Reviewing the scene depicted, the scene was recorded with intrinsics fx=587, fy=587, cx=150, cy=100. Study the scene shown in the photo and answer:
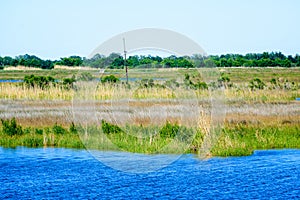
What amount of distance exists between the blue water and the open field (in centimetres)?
100

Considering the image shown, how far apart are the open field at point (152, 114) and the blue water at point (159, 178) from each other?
1.00 m

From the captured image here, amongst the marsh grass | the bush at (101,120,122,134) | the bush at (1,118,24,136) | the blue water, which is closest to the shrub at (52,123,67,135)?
the bush at (1,118,24,136)

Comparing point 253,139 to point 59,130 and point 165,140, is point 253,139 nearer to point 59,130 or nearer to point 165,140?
point 165,140

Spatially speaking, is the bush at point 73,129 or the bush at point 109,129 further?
the bush at point 73,129

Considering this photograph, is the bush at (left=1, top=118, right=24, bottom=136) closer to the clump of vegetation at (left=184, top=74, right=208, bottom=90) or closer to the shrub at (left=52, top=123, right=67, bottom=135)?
the shrub at (left=52, top=123, right=67, bottom=135)

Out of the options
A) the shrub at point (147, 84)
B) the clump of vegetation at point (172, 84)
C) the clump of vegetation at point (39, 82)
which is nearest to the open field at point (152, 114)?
the clump of vegetation at point (172, 84)

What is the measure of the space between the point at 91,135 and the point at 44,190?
5770 millimetres

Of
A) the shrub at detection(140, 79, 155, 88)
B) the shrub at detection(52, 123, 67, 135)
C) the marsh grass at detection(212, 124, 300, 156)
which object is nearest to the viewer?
the marsh grass at detection(212, 124, 300, 156)

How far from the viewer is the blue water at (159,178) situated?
12.4 meters

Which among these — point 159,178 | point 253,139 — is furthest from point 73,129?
point 159,178

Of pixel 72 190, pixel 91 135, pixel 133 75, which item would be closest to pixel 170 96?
pixel 133 75

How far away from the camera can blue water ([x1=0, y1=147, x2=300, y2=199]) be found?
1236cm

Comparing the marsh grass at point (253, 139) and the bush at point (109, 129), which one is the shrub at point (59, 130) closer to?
the bush at point (109, 129)

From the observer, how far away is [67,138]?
18.5 meters
